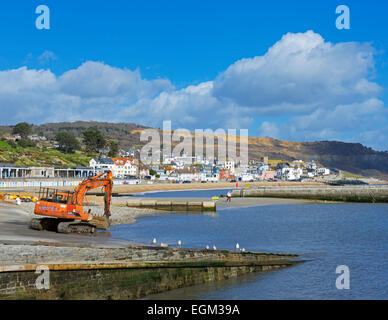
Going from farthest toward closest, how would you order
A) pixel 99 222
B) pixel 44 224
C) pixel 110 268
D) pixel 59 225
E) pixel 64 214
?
pixel 99 222, pixel 44 224, pixel 64 214, pixel 59 225, pixel 110 268

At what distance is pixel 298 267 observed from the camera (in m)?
25.4

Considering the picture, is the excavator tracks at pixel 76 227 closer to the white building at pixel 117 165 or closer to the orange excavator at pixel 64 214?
the orange excavator at pixel 64 214

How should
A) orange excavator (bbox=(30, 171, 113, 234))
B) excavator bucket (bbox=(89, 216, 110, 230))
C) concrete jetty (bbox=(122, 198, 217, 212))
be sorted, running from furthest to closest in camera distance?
1. concrete jetty (bbox=(122, 198, 217, 212))
2. excavator bucket (bbox=(89, 216, 110, 230))
3. orange excavator (bbox=(30, 171, 113, 234))

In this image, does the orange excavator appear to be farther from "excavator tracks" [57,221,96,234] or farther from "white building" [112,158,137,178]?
"white building" [112,158,137,178]

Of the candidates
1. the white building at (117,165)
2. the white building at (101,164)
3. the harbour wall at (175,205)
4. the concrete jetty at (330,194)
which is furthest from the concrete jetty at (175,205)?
the white building at (117,165)

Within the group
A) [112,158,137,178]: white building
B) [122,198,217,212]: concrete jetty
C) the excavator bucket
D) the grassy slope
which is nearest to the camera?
the excavator bucket

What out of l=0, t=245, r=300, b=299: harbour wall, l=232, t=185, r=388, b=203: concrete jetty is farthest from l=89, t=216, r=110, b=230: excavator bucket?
l=232, t=185, r=388, b=203: concrete jetty

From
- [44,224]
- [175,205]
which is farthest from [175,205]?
[44,224]

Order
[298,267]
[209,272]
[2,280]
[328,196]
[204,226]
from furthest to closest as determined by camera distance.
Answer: [328,196], [204,226], [298,267], [209,272], [2,280]

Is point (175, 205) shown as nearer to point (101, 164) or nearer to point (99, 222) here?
point (99, 222)

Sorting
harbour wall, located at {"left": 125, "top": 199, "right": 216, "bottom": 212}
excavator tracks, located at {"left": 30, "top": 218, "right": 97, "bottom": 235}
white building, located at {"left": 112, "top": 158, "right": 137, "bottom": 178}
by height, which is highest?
white building, located at {"left": 112, "top": 158, "right": 137, "bottom": 178}

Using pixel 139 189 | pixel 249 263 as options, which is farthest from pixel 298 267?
pixel 139 189
